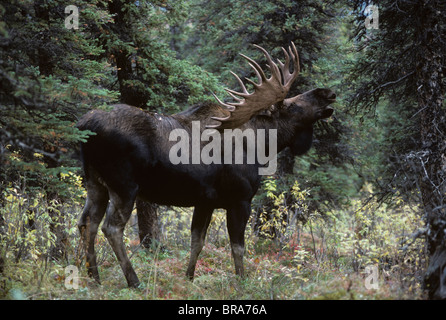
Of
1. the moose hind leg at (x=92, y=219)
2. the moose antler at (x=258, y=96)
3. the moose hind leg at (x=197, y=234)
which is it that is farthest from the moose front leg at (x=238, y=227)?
the moose hind leg at (x=92, y=219)

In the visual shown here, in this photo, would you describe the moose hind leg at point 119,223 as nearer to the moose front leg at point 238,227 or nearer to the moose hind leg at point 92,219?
the moose hind leg at point 92,219

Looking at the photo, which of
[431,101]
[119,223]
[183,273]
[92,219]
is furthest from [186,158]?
[431,101]

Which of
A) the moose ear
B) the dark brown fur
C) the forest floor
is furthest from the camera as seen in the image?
the moose ear

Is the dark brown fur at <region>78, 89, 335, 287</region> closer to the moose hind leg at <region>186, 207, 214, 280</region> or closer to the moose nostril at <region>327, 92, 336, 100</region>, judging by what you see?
the moose hind leg at <region>186, 207, 214, 280</region>

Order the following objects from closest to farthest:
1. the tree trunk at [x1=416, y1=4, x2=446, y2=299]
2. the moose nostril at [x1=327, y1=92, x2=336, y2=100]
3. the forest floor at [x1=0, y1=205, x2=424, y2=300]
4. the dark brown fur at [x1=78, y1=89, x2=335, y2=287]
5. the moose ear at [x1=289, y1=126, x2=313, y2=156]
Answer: the forest floor at [x1=0, y1=205, x2=424, y2=300]
the dark brown fur at [x1=78, y1=89, x2=335, y2=287]
the tree trunk at [x1=416, y1=4, x2=446, y2=299]
the moose nostril at [x1=327, y1=92, x2=336, y2=100]
the moose ear at [x1=289, y1=126, x2=313, y2=156]

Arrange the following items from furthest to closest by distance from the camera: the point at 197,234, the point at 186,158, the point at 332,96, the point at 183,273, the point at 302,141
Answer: the point at 302,141
the point at 332,96
the point at 183,273
the point at 197,234
the point at 186,158

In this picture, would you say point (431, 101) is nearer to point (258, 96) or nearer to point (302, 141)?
point (302, 141)

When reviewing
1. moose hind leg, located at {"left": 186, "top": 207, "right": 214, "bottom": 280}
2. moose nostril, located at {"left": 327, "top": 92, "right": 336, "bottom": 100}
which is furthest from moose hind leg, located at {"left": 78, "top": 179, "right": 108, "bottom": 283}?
moose nostril, located at {"left": 327, "top": 92, "right": 336, "bottom": 100}

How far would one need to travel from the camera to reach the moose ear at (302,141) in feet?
23.8

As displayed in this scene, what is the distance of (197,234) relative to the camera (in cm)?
666

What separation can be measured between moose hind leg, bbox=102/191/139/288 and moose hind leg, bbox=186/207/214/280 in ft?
3.79

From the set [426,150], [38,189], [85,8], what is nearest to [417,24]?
[426,150]

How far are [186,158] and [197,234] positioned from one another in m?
1.44

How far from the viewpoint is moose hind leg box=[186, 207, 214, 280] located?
657cm
